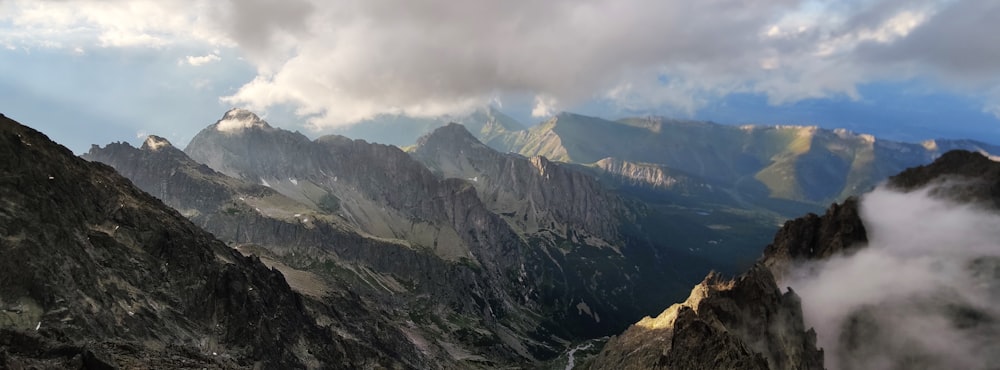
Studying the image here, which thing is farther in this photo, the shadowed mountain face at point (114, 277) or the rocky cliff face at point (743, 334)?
the shadowed mountain face at point (114, 277)

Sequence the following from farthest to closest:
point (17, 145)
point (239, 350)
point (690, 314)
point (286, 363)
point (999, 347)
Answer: point (286, 363), point (239, 350), point (17, 145), point (999, 347), point (690, 314)

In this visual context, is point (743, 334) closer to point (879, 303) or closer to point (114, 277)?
point (879, 303)

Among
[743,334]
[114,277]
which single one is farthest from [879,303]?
[114,277]

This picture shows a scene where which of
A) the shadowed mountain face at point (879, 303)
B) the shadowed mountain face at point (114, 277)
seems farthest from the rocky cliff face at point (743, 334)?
the shadowed mountain face at point (114, 277)

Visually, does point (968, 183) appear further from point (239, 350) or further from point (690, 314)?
point (239, 350)

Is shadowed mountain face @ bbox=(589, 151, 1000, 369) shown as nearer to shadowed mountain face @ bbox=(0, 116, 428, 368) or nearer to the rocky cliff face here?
the rocky cliff face

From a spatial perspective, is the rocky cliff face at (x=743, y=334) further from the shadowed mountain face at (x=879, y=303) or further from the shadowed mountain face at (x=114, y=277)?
the shadowed mountain face at (x=114, y=277)

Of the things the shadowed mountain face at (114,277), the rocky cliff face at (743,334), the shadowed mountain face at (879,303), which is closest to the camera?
the rocky cliff face at (743,334)

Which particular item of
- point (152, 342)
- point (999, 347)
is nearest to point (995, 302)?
point (999, 347)
